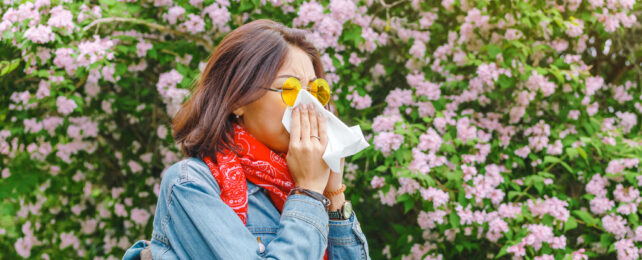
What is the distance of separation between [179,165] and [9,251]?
4.74m

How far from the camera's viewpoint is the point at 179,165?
1.32 m

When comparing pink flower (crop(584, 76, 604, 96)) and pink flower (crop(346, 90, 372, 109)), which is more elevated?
pink flower (crop(584, 76, 604, 96))

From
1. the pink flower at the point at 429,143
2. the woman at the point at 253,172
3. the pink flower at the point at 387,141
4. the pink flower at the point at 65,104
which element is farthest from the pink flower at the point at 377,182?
the pink flower at the point at 65,104

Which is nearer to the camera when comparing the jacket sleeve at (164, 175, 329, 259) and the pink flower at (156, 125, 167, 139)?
the jacket sleeve at (164, 175, 329, 259)

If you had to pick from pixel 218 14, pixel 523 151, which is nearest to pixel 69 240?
pixel 218 14

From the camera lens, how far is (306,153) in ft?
4.46

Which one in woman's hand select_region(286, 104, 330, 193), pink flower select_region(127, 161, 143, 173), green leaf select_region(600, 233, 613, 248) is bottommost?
pink flower select_region(127, 161, 143, 173)

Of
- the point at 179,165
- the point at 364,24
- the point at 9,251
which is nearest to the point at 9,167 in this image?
the point at 9,251

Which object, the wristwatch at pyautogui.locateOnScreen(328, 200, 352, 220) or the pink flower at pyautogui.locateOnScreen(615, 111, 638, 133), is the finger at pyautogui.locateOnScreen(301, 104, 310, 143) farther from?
the pink flower at pyautogui.locateOnScreen(615, 111, 638, 133)

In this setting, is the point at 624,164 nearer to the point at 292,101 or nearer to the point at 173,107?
the point at 292,101

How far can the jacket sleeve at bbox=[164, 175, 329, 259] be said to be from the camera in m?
1.18

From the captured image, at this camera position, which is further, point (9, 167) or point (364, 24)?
point (9, 167)

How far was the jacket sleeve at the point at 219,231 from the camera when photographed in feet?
3.88

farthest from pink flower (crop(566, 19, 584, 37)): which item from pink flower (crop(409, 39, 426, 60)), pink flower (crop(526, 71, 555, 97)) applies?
pink flower (crop(409, 39, 426, 60))
